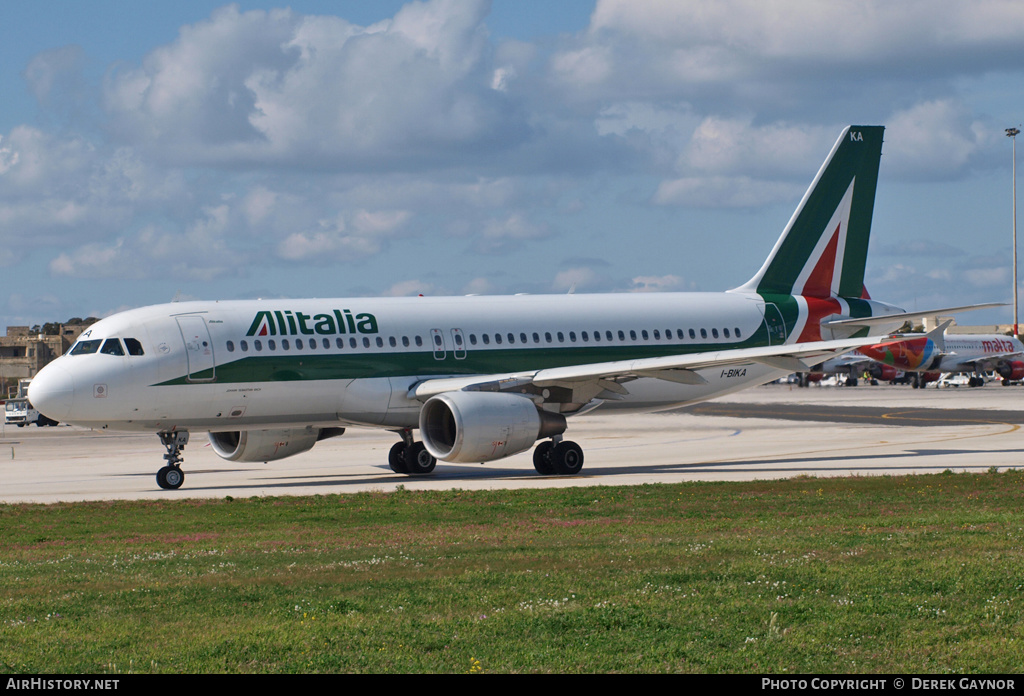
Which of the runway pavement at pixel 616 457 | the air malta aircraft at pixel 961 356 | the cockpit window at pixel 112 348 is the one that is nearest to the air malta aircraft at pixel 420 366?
the cockpit window at pixel 112 348

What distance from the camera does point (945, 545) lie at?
49.6 ft

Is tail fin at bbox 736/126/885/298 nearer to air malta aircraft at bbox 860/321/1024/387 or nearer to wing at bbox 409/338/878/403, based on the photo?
wing at bbox 409/338/878/403

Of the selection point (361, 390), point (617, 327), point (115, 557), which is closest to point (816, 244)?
point (617, 327)

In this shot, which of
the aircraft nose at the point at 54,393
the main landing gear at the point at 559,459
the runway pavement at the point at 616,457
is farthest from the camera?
the main landing gear at the point at 559,459

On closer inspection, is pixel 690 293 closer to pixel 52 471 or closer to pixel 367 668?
pixel 52 471

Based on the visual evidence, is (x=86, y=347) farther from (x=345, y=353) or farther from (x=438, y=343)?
(x=438, y=343)

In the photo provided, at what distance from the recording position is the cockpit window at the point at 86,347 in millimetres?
27891

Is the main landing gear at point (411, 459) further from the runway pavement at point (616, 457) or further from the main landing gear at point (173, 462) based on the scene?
the main landing gear at point (173, 462)

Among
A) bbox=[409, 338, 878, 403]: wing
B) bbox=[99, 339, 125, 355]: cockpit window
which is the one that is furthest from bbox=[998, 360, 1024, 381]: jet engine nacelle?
bbox=[99, 339, 125, 355]: cockpit window

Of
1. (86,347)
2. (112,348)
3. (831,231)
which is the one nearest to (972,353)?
(831,231)

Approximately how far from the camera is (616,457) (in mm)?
36031

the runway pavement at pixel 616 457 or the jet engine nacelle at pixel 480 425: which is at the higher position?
the jet engine nacelle at pixel 480 425

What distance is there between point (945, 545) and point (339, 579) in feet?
24.4

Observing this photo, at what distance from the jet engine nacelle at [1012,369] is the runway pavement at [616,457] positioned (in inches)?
1753
